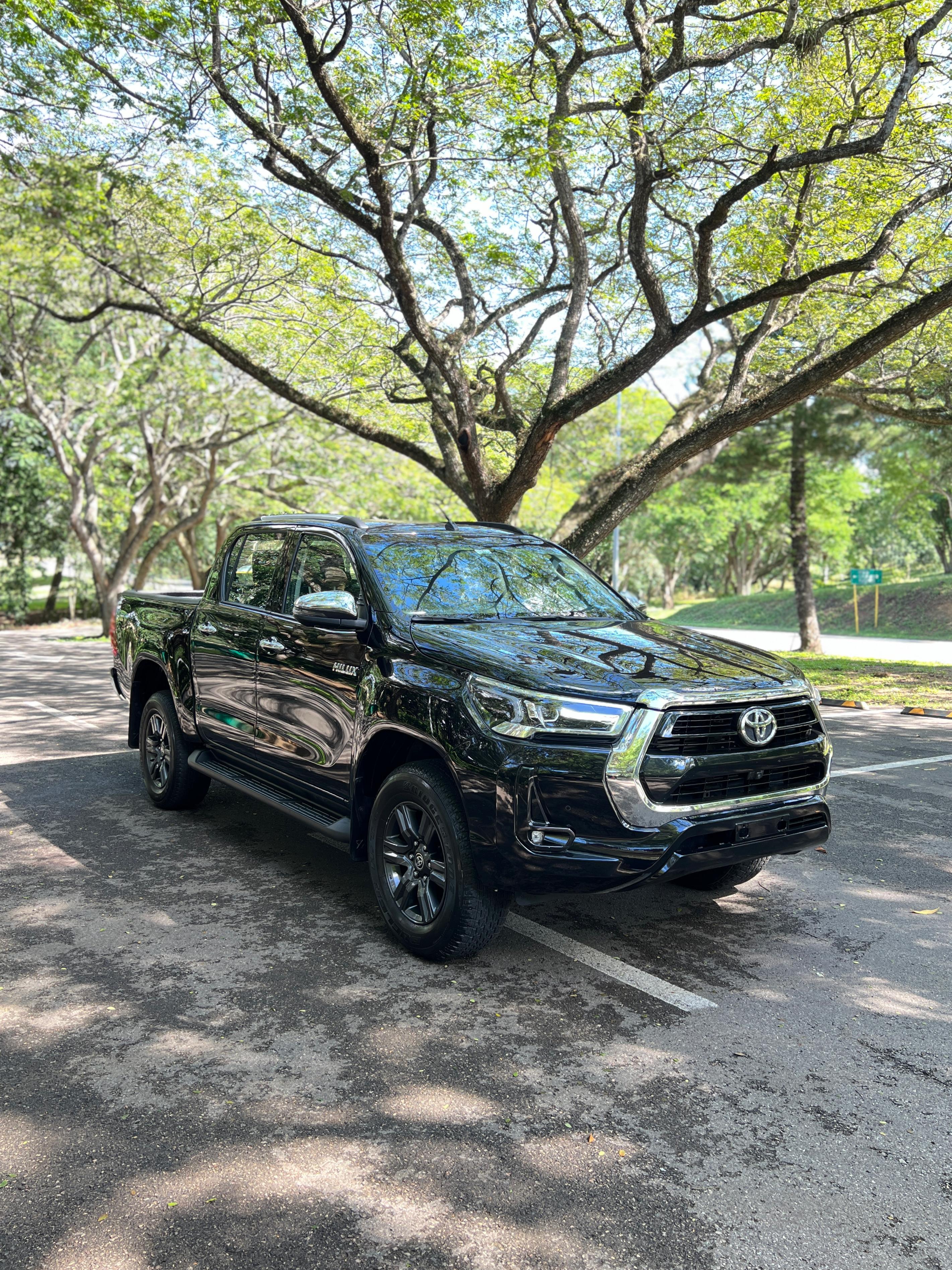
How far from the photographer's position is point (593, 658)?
14.1 feet

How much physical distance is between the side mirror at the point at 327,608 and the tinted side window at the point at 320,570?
28 centimetres

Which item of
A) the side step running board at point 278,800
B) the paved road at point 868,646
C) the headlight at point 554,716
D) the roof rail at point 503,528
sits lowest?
the paved road at point 868,646

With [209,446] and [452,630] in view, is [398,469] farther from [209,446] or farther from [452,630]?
[452,630]

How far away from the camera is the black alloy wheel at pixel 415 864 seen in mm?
4250

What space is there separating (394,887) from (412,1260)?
6.66ft

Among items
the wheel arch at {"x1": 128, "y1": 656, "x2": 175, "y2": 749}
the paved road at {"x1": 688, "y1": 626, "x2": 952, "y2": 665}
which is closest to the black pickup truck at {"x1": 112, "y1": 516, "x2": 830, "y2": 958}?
the wheel arch at {"x1": 128, "y1": 656, "x2": 175, "y2": 749}

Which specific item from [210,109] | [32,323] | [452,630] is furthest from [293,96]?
[32,323]

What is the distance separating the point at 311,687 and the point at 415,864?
119cm

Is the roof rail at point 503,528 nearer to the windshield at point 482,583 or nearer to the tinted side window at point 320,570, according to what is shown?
the windshield at point 482,583

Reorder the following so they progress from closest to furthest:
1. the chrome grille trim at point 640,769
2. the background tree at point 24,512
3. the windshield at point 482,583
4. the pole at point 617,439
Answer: the chrome grille trim at point 640,769 < the windshield at point 482,583 < the pole at point 617,439 < the background tree at point 24,512

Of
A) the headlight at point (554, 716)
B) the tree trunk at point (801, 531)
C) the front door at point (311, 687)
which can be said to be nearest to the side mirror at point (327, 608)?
the front door at point (311, 687)

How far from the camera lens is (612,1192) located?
9.13ft

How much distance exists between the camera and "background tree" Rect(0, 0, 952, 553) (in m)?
11.0

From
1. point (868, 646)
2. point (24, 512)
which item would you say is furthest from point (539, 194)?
point (24, 512)
